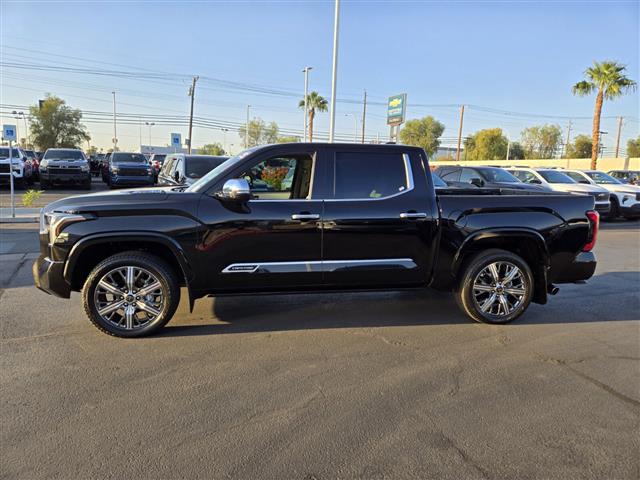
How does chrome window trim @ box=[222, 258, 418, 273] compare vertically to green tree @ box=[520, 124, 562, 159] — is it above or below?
below

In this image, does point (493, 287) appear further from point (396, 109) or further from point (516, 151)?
point (516, 151)

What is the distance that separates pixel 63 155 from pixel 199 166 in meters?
12.9

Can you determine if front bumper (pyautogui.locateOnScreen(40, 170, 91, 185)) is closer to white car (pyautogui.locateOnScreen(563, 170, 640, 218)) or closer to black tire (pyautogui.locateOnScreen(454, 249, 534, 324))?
black tire (pyautogui.locateOnScreen(454, 249, 534, 324))

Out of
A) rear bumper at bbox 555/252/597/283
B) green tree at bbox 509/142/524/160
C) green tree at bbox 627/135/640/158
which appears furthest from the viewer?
green tree at bbox 509/142/524/160

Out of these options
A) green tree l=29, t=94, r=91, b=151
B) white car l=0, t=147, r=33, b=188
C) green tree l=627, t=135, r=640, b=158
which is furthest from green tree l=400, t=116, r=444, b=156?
white car l=0, t=147, r=33, b=188

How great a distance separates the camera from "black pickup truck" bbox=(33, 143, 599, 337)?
438cm

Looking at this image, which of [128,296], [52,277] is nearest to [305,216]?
[128,296]

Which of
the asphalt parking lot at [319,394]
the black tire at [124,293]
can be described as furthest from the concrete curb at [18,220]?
the black tire at [124,293]

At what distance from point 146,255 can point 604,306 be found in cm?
550

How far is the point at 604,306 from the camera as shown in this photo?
6.03 m

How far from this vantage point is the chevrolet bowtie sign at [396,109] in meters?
20.8

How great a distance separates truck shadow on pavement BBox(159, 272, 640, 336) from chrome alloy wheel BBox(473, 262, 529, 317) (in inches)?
10.1

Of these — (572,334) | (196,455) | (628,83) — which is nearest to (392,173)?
(572,334)

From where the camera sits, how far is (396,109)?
842 inches
